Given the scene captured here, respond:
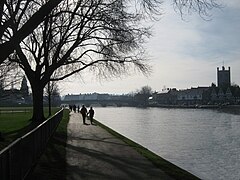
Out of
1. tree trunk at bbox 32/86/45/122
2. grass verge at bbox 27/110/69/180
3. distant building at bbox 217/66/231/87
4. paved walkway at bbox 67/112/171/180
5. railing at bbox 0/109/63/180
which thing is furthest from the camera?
distant building at bbox 217/66/231/87

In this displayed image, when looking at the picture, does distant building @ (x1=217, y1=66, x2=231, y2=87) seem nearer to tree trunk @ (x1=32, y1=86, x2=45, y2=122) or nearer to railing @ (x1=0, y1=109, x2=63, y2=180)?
tree trunk @ (x1=32, y1=86, x2=45, y2=122)

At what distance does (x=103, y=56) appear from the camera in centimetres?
2972

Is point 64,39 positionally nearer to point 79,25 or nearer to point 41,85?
point 79,25

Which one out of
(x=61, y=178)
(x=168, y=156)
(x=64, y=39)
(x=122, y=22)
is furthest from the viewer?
(x=64, y=39)

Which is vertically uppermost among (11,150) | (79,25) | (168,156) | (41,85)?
(79,25)

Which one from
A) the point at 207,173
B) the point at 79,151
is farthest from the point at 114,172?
the point at 207,173

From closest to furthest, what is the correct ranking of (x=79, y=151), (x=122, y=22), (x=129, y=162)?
(x=129, y=162) < (x=79, y=151) < (x=122, y=22)

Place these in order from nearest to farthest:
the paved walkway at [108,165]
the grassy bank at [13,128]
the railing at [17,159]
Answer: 1. the railing at [17,159]
2. the paved walkway at [108,165]
3. the grassy bank at [13,128]

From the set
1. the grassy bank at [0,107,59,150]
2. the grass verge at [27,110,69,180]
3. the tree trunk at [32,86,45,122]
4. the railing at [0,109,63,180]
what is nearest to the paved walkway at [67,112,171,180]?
the grass verge at [27,110,69,180]

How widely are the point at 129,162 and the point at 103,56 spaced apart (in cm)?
1834

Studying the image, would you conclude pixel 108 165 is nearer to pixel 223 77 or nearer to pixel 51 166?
pixel 51 166

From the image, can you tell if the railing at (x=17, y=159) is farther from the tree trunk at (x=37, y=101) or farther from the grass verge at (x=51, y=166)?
the tree trunk at (x=37, y=101)

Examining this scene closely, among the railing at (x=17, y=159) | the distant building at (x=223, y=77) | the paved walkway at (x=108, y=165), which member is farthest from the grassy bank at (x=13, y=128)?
the distant building at (x=223, y=77)

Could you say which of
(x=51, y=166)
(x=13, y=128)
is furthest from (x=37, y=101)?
(x=51, y=166)
